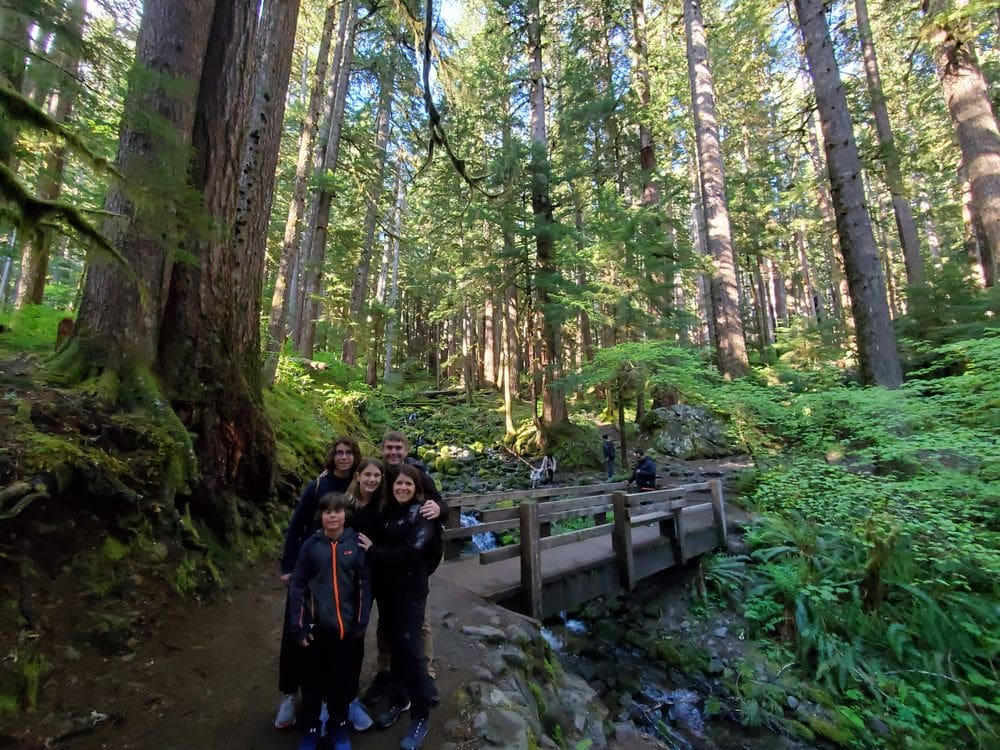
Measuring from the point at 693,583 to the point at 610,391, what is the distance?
23.3 feet

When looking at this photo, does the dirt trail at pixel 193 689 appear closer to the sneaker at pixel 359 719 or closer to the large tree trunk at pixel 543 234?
the sneaker at pixel 359 719

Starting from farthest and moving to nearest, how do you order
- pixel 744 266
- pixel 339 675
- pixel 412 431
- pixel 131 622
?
1. pixel 744 266
2. pixel 412 431
3. pixel 131 622
4. pixel 339 675

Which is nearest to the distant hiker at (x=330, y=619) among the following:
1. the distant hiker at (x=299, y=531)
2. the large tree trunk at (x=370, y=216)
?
the distant hiker at (x=299, y=531)

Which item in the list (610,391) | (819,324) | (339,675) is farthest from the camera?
(819,324)

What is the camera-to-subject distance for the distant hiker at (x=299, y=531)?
274cm

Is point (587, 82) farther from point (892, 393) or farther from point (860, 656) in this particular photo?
point (860, 656)

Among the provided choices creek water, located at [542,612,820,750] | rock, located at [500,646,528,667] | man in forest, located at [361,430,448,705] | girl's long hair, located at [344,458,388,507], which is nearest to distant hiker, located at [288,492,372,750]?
girl's long hair, located at [344,458,388,507]

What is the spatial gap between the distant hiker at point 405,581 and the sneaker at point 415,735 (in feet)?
0.14

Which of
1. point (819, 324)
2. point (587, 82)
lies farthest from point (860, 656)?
point (587, 82)

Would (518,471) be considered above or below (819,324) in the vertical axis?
below

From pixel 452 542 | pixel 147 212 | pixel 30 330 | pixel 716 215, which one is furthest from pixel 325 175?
pixel 716 215

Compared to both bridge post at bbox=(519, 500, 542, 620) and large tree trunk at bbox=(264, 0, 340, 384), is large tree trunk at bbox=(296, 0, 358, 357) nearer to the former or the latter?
large tree trunk at bbox=(264, 0, 340, 384)

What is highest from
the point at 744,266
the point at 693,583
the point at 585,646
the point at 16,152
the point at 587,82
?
the point at 587,82

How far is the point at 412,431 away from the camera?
1870 centimetres
